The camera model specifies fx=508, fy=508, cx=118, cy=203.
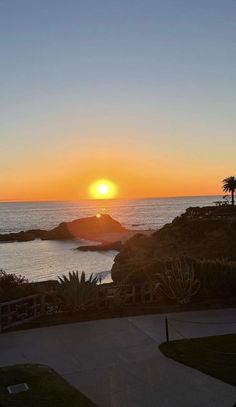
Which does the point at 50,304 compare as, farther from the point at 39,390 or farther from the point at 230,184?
the point at 230,184

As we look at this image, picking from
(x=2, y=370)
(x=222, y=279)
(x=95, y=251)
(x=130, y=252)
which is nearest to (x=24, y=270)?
(x=130, y=252)

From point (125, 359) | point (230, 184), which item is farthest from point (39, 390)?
point (230, 184)

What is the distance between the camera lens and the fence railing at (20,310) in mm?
11602

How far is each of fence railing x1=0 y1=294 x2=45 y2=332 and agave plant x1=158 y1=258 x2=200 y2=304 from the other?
3470mm

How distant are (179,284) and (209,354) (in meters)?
4.30

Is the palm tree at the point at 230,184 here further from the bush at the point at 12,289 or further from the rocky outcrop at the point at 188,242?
the bush at the point at 12,289

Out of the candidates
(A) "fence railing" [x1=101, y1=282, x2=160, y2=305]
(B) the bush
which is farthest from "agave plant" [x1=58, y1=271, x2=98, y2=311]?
(B) the bush

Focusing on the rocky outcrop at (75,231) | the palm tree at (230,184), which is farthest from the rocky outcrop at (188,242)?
the rocky outcrop at (75,231)

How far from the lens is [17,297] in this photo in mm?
12391

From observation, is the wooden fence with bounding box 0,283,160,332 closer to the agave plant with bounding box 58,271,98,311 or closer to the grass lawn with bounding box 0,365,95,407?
the agave plant with bounding box 58,271,98,311

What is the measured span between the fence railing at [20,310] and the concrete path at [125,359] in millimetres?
554

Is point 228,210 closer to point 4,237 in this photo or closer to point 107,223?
point 4,237

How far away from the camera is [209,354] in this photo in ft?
30.5

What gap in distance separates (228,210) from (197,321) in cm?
5244
